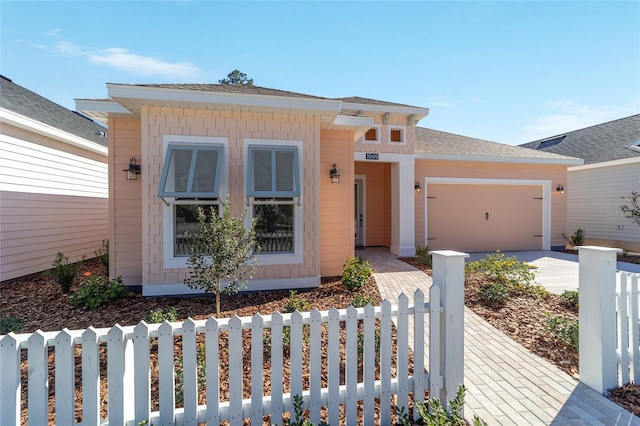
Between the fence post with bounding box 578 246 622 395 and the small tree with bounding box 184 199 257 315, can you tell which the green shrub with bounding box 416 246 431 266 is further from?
the small tree with bounding box 184 199 257 315

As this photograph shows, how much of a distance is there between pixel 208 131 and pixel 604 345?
6.29 metres

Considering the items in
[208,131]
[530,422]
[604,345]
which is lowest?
[530,422]

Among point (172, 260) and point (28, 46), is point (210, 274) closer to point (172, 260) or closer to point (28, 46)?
point (172, 260)

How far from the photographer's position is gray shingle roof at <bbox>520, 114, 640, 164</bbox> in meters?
12.2

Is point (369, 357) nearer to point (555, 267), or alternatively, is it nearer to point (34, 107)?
point (555, 267)

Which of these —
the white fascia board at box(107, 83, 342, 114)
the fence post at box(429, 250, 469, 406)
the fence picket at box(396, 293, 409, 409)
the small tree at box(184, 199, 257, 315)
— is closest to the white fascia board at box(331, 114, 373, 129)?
the white fascia board at box(107, 83, 342, 114)

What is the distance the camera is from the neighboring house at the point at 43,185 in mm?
6926

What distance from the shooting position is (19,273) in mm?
7246

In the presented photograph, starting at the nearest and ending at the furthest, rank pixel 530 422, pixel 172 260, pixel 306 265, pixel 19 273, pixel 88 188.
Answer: pixel 530 422, pixel 172 260, pixel 306 265, pixel 19 273, pixel 88 188

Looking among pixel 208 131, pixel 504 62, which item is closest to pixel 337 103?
pixel 208 131

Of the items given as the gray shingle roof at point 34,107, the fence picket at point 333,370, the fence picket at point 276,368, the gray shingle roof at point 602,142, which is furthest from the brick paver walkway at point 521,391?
the gray shingle roof at point 602,142

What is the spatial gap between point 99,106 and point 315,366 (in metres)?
6.33

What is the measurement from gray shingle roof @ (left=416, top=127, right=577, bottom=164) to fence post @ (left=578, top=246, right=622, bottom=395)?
7.74 metres

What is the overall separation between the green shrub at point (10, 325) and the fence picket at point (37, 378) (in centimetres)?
325
